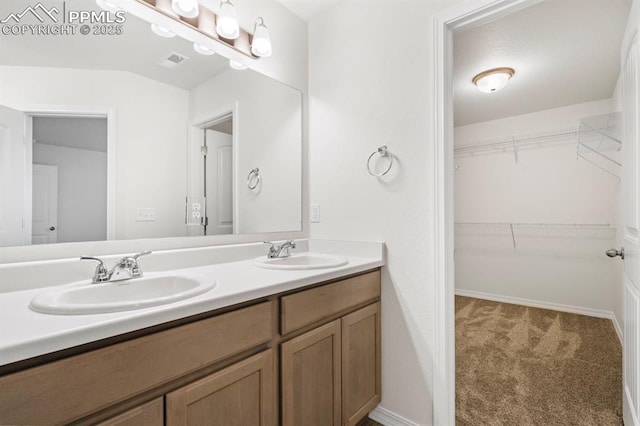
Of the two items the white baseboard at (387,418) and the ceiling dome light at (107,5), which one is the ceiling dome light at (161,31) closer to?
the ceiling dome light at (107,5)

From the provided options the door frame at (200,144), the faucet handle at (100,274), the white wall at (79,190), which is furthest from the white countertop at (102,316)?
the door frame at (200,144)

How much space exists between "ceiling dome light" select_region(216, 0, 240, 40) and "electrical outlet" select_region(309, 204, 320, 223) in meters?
1.06

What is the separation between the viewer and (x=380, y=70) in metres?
1.72

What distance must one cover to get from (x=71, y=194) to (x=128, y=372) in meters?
0.80

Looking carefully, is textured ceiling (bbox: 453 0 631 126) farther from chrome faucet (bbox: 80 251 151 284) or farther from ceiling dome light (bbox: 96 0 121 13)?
chrome faucet (bbox: 80 251 151 284)

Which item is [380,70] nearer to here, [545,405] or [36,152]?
[36,152]

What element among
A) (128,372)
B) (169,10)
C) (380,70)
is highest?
(169,10)

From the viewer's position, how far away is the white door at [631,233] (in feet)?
3.89

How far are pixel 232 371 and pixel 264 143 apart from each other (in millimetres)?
1324

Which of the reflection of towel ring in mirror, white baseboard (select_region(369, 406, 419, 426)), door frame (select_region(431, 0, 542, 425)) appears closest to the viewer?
door frame (select_region(431, 0, 542, 425))

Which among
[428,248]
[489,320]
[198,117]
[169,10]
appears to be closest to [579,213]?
[489,320]

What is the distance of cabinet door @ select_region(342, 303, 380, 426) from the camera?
1.42 m

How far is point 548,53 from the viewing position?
2.36 meters

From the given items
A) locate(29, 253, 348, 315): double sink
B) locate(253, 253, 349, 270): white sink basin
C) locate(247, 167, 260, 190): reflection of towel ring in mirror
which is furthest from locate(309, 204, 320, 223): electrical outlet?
locate(29, 253, 348, 315): double sink
